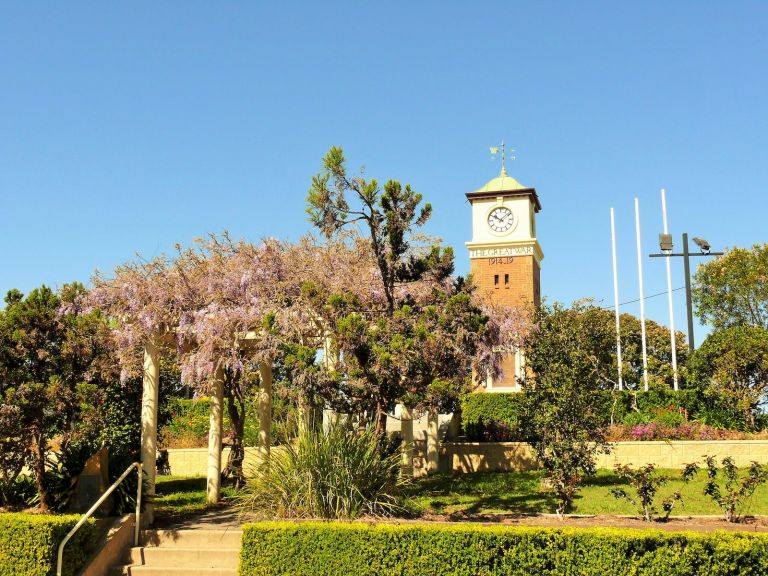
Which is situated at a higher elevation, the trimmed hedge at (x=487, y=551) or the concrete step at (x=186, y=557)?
the trimmed hedge at (x=487, y=551)

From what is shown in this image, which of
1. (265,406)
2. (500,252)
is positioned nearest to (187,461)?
(265,406)

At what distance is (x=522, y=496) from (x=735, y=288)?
25.6m

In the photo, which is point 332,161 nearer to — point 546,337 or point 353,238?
point 353,238

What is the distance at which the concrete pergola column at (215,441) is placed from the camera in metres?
13.2

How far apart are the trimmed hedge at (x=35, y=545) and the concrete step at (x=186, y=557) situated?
2.79 ft

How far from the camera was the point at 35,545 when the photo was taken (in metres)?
8.80

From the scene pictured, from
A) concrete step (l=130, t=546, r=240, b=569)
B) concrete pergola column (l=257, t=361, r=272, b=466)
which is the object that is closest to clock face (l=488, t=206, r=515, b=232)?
concrete pergola column (l=257, t=361, r=272, b=466)

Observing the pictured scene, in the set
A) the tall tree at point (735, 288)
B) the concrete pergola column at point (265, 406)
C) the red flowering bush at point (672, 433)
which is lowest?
the red flowering bush at point (672, 433)

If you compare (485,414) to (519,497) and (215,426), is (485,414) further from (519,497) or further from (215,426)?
(215,426)

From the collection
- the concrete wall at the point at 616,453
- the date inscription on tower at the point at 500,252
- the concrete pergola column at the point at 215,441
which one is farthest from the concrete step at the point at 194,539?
the date inscription on tower at the point at 500,252

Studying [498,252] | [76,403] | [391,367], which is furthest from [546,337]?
[498,252]

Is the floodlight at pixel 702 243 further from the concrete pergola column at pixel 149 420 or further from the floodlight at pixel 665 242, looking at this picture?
the concrete pergola column at pixel 149 420

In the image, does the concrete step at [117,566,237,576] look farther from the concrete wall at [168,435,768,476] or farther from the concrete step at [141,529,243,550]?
the concrete wall at [168,435,768,476]

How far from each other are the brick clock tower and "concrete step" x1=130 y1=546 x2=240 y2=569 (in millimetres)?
33163
